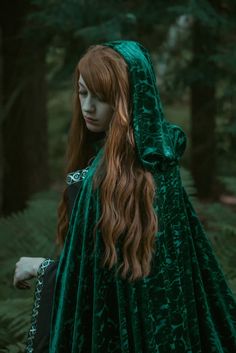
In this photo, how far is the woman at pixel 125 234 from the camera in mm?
2473

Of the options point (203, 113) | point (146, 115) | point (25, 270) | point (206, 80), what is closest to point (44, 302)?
point (25, 270)

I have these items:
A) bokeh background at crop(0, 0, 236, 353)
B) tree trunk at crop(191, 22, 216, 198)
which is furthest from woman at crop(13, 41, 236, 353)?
tree trunk at crop(191, 22, 216, 198)

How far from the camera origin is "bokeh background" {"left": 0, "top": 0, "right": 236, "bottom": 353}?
18.2 ft

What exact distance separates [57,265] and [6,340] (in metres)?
1.92

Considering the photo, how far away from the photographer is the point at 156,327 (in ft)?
8.31

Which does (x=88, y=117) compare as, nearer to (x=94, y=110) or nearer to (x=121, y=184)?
(x=94, y=110)

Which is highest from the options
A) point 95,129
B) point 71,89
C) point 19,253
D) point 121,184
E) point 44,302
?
point 95,129

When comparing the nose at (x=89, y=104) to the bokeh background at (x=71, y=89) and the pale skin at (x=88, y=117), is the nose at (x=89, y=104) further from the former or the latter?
the bokeh background at (x=71, y=89)

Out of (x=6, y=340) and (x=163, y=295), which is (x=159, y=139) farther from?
(x=6, y=340)

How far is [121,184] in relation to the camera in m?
2.45

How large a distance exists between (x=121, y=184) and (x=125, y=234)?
7.5 inches

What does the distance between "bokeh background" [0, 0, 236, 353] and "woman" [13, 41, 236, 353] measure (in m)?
1.49

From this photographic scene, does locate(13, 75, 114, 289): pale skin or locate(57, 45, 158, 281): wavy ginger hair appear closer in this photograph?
locate(57, 45, 158, 281): wavy ginger hair

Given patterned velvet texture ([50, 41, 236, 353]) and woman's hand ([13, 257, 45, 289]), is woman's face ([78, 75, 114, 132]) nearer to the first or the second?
patterned velvet texture ([50, 41, 236, 353])
